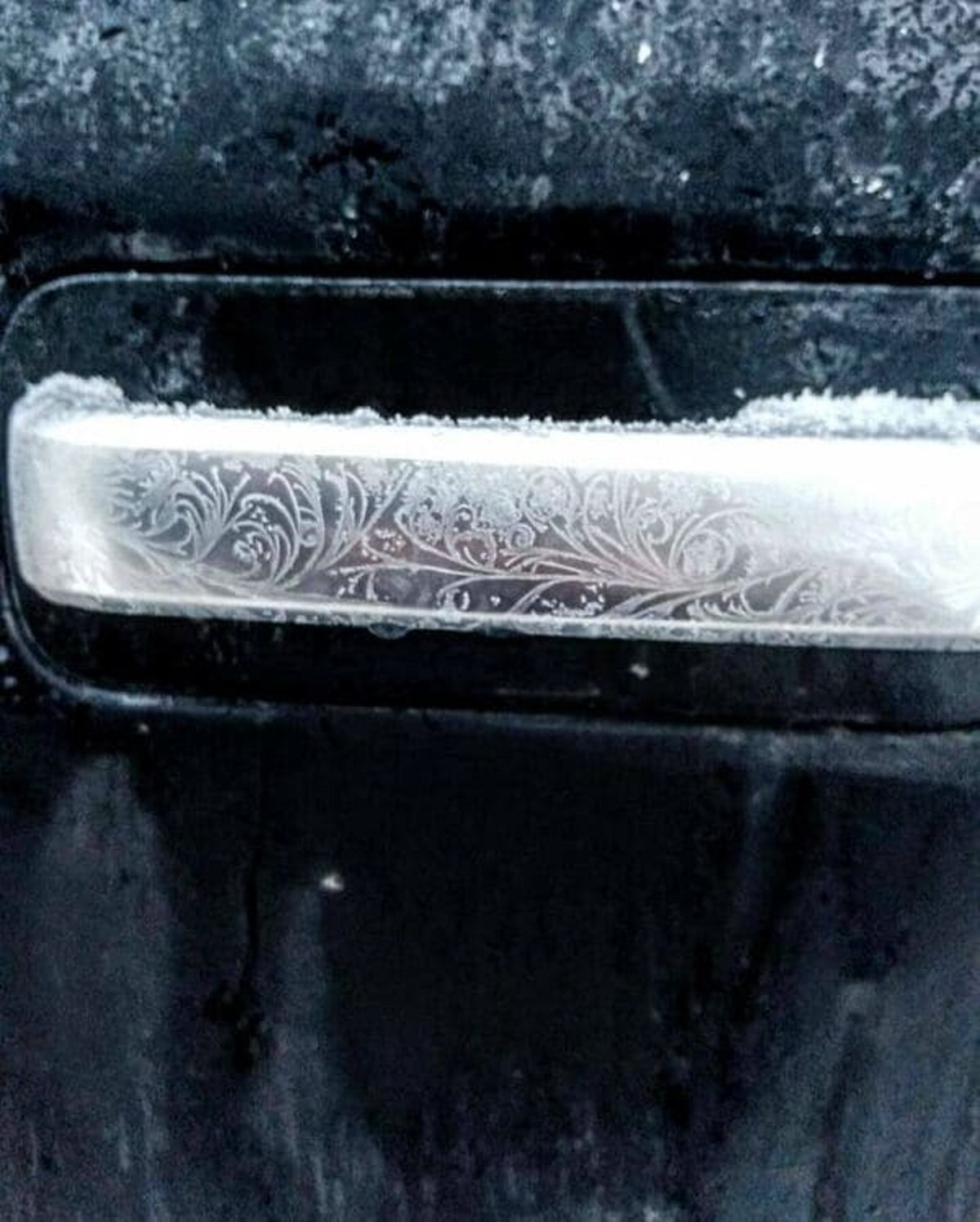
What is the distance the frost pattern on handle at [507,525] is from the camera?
24.4 inches

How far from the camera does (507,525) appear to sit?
2.08ft

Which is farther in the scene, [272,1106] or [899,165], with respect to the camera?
[272,1106]

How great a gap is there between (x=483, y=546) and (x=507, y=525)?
0.5 inches

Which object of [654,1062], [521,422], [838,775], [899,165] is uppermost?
[899,165]

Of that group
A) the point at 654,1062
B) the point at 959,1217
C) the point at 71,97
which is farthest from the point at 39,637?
the point at 959,1217

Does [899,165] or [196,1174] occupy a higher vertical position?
[899,165]

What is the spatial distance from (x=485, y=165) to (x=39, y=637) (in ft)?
0.92

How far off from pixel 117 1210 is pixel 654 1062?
0.94ft

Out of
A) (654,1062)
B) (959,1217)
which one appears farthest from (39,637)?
(959,1217)

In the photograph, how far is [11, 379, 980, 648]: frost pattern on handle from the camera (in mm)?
619

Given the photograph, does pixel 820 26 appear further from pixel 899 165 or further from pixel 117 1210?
pixel 117 1210

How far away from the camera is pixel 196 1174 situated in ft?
2.56

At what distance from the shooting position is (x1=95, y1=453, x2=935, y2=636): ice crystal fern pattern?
0.63 m

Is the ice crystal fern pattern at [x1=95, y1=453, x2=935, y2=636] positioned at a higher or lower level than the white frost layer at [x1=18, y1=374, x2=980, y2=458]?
lower
